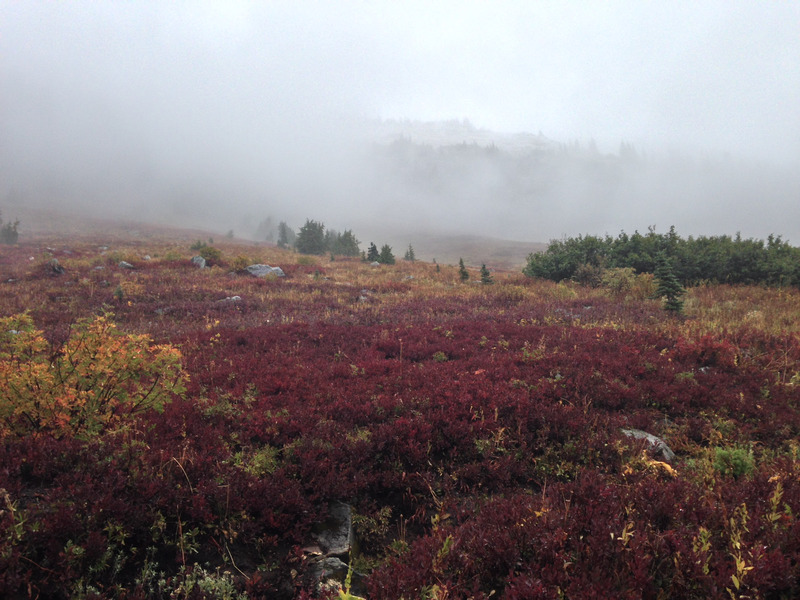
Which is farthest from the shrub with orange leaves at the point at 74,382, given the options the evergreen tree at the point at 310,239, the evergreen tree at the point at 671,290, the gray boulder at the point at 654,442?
the evergreen tree at the point at 310,239

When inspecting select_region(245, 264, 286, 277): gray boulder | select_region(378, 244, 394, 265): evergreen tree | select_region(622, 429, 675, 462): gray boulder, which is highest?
select_region(378, 244, 394, 265): evergreen tree

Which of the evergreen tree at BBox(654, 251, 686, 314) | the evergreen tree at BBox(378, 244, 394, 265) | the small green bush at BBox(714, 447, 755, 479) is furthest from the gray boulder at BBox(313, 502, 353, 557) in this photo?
the evergreen tree at BBox(378, 244, 394, 265)

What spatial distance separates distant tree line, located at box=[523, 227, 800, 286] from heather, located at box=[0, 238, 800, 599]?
9702mm

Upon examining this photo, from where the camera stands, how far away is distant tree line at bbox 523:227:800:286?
16.8 metres

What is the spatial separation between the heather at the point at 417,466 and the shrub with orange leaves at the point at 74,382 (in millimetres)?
39

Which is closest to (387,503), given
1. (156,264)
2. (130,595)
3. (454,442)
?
(454,442)

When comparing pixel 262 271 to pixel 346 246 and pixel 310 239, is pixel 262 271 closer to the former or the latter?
pixel 310 239

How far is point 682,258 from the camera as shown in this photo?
1900 cm

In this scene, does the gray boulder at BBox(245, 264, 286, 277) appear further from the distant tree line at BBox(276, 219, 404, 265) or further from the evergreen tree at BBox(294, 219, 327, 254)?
the evergreen tree at BBox(294, 219, 327, 254)

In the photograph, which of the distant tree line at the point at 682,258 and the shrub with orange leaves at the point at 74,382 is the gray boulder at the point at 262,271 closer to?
the distant tree line at the point at 682,258

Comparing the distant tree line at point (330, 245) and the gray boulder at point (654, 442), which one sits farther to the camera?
the distant tree line at point (330, 245)

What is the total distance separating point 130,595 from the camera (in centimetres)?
247

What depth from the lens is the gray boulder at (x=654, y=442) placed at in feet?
16.0

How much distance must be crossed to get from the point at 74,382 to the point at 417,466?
14.2 ft
